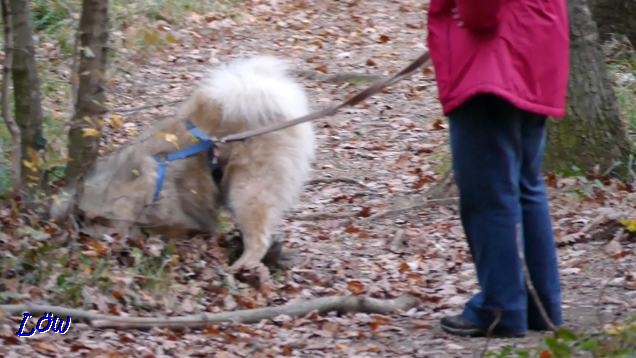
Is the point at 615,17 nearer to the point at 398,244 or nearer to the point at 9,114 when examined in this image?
the point at 398,244

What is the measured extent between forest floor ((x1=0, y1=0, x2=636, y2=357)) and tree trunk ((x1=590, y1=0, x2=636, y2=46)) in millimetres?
1790

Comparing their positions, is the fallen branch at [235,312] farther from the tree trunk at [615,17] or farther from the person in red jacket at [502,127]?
the tree trunk at [615,17]

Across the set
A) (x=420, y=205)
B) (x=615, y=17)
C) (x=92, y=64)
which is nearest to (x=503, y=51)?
(x=92, y=64)

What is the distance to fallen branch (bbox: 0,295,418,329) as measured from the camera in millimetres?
4617

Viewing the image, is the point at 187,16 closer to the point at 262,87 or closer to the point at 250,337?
the point at 262,87

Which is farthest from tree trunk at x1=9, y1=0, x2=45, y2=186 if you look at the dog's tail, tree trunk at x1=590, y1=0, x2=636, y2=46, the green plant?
tree trunk at x1=590, y1=0, x2=636, y2=46

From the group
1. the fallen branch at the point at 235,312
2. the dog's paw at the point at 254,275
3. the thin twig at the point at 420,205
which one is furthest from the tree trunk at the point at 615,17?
the fallen branch at the point at 235,312

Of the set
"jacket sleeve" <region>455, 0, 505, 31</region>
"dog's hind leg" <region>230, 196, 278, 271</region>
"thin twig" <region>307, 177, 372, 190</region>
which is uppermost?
"jacket sleeve" <region>455, 0, 505, 31</region>

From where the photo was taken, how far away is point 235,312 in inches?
197

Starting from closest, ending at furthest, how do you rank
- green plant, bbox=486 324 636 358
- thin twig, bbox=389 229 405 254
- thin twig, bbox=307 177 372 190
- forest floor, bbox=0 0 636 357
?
1. green plant, bbox=486 324 636 358
2. forest floor, bbox=0 0 636 357
3. thin twig, bbox=389 229 405 254
4. thin twig, bbox=307 177 372 190

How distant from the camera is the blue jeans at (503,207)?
4.15m

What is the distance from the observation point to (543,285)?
449 cm

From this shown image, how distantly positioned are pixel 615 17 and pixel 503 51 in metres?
6.29

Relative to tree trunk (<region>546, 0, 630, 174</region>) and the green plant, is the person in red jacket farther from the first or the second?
tree trunk (<region>546, 0, 630, 174</region>)
